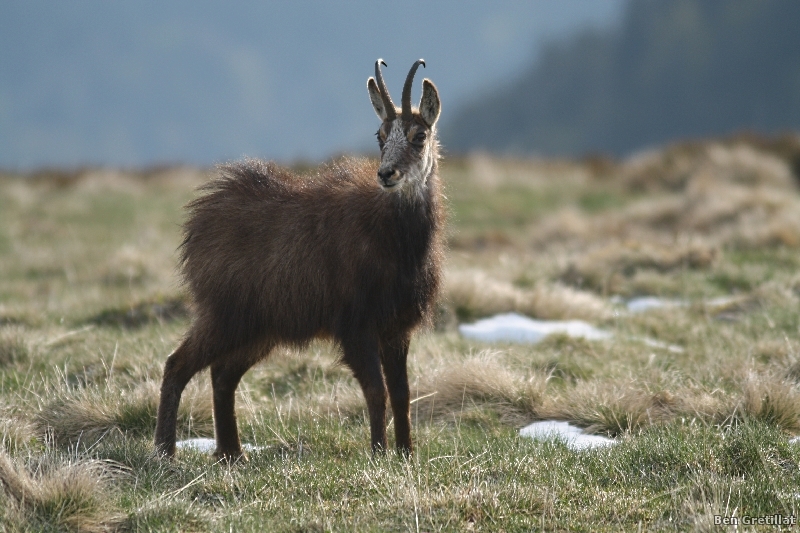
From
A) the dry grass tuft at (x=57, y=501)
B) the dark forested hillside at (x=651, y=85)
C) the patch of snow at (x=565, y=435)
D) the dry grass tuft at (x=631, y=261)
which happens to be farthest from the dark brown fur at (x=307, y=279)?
the dark forested hillside at (x=651, y=85)

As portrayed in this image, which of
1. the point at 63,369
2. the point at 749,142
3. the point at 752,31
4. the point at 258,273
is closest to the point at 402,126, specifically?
the point at 258,273

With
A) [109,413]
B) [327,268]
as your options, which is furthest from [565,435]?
[109,413]

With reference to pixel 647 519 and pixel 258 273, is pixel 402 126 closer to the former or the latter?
pixel 258 273

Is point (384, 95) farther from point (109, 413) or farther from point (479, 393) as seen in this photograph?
point (109, 413)

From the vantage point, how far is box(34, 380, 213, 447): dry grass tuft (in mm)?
6660

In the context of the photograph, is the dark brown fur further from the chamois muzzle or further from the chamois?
the chamois muzzle

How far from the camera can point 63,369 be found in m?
8.21

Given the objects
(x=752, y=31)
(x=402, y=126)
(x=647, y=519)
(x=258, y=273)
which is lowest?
(x=647, y=519)

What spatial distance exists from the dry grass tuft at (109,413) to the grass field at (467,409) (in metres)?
0.02

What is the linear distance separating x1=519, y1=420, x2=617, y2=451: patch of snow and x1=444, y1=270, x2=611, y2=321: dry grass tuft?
12.4 feet

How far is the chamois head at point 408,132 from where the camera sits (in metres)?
6.02

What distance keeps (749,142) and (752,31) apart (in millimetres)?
91931

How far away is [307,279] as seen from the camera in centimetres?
618

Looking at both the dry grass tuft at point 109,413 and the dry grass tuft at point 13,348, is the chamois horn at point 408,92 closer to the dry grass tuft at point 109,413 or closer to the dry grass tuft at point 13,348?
the dry grass tuft at point 109,413
